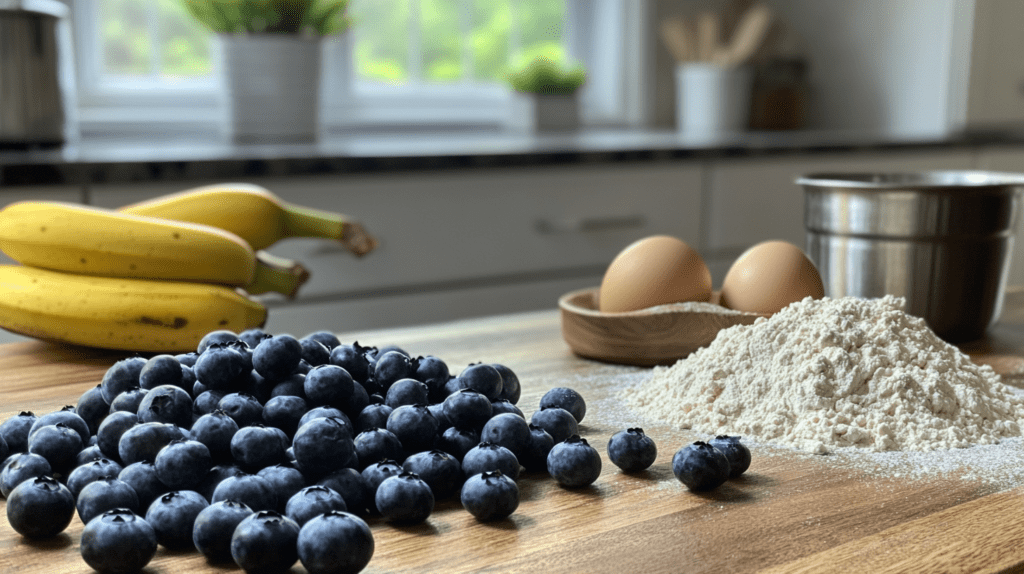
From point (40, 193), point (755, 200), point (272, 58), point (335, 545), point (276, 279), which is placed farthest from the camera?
point (755, 200)

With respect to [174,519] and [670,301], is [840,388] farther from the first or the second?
[174,519]

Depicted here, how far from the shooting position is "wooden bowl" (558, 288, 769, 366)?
3.13 ft

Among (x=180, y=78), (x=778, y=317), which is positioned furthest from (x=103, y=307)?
(x=180, y=78)

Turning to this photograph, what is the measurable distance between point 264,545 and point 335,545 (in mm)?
37

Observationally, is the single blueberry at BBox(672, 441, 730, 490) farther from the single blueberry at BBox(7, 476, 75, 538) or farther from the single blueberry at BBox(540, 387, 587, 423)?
the single blueberry at BBox(7, 476, 75, 538)

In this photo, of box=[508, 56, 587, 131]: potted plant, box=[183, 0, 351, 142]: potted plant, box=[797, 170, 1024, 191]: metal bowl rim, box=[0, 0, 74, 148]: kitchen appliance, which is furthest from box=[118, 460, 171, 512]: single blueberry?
box=[508, 56, 587, 131]: potted plant

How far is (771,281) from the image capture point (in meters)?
0.97

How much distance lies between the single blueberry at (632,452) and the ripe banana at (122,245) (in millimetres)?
552

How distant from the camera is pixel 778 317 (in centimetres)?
80

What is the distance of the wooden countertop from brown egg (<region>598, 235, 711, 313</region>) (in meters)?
0.27

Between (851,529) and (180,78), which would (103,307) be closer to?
(851,529)

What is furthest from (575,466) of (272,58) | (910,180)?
(272,58)

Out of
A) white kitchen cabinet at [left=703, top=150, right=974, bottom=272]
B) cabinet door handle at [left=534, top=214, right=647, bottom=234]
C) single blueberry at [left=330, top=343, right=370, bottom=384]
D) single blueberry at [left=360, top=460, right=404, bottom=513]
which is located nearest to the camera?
single blueberry at [left=360, top=460, right=404, bottom=513]

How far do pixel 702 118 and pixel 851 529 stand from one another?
8.55 ft
